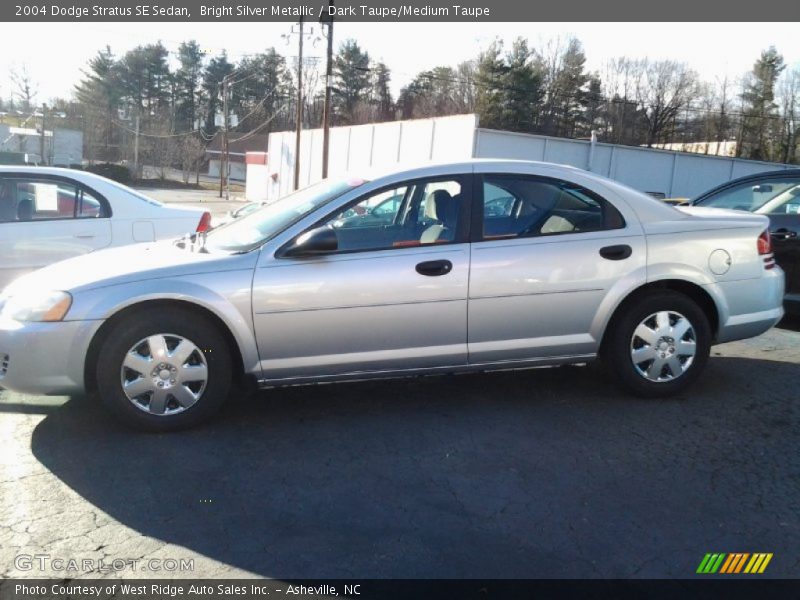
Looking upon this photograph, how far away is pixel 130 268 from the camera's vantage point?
420 centimetres

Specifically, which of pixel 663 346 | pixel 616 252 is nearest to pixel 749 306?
pixel 663 346

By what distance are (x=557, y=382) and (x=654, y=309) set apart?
933 mm

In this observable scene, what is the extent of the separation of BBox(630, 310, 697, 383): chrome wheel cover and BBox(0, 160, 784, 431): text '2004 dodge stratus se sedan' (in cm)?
1

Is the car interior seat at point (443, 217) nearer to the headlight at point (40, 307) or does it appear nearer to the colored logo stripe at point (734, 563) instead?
the headlight at point (40, 307)

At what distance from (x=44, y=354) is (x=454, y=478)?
2418 mm

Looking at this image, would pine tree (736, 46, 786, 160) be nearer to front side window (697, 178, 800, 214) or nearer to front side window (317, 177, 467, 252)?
front side window (697, 178, 800, 214)

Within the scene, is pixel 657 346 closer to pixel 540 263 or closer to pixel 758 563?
pixel 540 263

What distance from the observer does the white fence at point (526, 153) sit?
26.0 meters

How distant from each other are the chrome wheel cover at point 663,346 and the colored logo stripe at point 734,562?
185 centimetres

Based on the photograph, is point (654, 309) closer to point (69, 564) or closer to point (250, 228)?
point (250, 228)

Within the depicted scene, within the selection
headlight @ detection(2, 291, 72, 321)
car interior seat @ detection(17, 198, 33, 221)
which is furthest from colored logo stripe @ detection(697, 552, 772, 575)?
car interior seat @ detection(17, 198, 33, 221)

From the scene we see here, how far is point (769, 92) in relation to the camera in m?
55.3

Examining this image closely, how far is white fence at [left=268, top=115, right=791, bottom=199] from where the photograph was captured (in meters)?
26.0

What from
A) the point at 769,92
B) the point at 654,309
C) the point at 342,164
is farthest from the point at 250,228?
the point at 769,92
